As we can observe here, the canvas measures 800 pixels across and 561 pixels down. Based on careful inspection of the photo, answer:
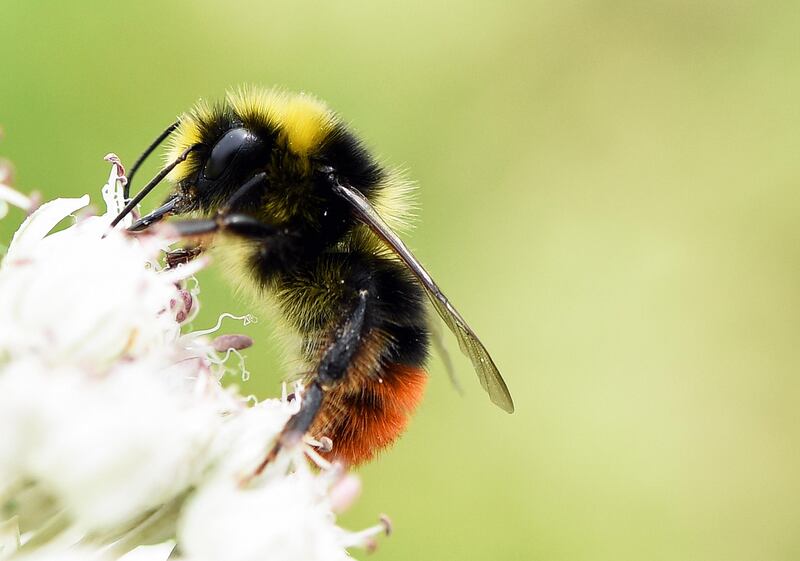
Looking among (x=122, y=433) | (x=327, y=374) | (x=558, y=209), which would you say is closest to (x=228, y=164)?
(x=327, y=374)

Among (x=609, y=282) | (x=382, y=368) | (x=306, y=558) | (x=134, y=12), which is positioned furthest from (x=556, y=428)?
(x=306, y=558)

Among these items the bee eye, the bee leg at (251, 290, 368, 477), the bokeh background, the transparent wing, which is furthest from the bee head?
the bokeh background

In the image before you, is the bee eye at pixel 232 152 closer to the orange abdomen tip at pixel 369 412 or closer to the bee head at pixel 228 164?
the bee head at pixel 228 164

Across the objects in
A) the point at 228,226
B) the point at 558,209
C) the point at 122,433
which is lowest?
the point at 558,209

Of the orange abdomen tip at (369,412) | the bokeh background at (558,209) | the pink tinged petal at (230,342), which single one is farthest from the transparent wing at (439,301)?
the bokeh background at (558,209)

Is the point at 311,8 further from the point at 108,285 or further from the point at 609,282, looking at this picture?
the point at 108,285

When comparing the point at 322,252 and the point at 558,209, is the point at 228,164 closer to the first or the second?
the point at 322,252

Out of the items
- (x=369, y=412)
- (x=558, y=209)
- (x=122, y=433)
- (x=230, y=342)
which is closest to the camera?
(x=122, y=433)

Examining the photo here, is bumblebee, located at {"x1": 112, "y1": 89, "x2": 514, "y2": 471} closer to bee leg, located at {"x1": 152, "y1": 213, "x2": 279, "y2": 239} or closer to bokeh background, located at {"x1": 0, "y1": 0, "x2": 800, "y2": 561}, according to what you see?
bee leg, located at {"x1": 152, "y1": 213, "x2": 279, "y2": 239}
